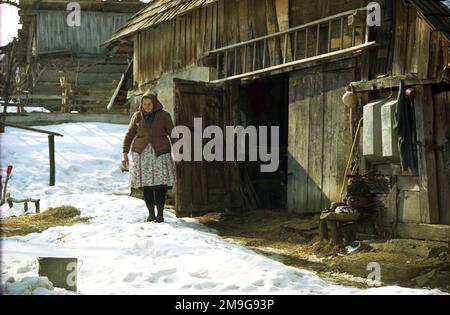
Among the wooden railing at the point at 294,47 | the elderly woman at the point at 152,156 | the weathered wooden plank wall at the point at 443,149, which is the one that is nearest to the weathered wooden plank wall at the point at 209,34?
the wooden railing at the point at 294,47

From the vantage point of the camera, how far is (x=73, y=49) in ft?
77.7

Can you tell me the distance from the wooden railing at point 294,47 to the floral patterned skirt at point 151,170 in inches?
97.9

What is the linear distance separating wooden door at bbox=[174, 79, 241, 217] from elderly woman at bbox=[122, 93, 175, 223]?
867mm

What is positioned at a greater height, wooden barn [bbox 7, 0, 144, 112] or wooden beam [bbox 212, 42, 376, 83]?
wooden barn [bbox 7, 0, 144, 112]

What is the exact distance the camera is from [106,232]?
7.23 m

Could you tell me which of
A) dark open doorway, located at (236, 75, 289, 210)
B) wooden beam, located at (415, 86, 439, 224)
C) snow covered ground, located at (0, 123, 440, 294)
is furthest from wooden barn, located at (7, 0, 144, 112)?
wooden beam, located at (415, 86, 439, 224)

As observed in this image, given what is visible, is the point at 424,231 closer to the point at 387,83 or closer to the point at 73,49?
the point at 387,83

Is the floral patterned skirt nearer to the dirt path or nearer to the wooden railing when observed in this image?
the dirt path

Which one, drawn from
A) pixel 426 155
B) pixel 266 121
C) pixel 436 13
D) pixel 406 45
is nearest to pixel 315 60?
pixel 406 45

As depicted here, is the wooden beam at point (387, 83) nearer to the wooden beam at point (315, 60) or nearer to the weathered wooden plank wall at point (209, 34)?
the wooden beam at point (315, 60)

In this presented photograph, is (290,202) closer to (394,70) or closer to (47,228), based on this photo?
(394,70)

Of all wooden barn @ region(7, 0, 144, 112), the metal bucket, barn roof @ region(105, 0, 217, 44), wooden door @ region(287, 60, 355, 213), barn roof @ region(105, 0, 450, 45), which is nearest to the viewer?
the metal bucket

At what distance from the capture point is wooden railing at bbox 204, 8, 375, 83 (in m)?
7.80

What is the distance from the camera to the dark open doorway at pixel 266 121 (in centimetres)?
1061
